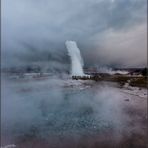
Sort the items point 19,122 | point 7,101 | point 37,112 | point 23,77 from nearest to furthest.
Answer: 1. point 19,122
2. point 37,112
3. point 7,101
4. point 23,77

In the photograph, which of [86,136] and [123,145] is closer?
[123,145]

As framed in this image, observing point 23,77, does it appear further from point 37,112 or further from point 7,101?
point 37,112

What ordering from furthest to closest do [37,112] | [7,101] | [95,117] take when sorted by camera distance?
[7,101]
[37,112]
[95,117]

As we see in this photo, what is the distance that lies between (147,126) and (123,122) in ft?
2.56

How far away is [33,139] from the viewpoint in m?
5.07

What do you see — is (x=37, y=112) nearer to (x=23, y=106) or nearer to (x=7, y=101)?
(x=23, y=106)

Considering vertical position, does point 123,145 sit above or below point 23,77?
below

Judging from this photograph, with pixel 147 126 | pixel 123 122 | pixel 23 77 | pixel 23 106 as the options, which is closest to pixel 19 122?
pixel 23 106

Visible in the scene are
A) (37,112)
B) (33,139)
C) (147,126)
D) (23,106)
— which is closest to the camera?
(33,139)

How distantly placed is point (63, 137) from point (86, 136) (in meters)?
0.65

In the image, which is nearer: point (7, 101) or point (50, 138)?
point (50, 138)

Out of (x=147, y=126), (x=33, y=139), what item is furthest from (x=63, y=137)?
(x=147, y=126)

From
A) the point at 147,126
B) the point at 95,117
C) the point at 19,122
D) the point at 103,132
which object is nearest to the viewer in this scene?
the point at 103,132

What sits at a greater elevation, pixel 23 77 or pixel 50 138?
pixel 23 77
